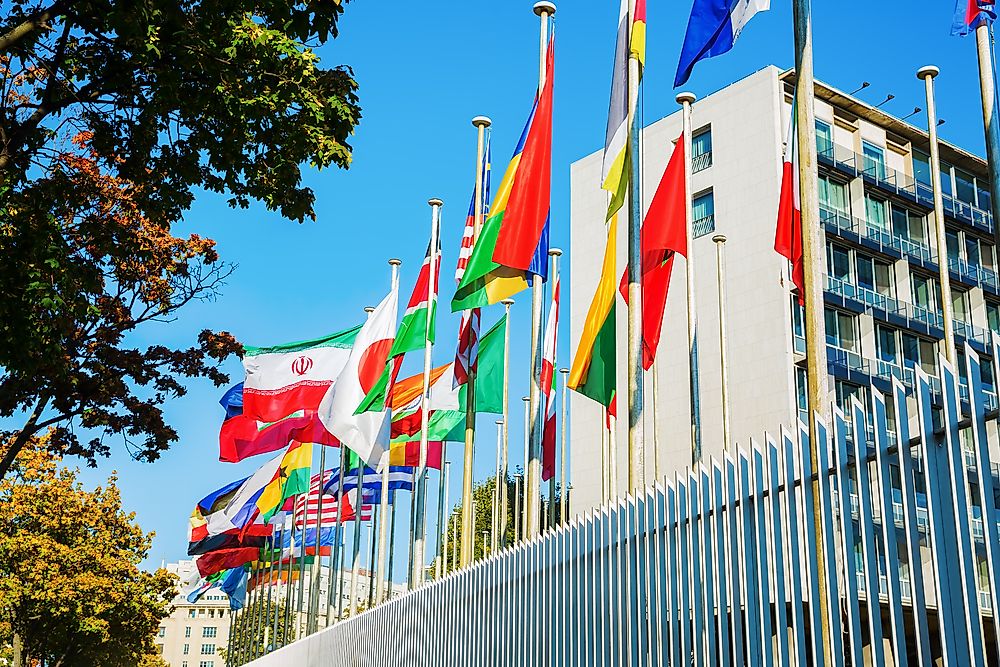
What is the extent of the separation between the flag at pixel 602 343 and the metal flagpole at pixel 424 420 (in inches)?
179

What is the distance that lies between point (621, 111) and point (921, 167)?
3425 centimetres

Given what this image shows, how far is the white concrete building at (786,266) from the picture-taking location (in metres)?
37.5

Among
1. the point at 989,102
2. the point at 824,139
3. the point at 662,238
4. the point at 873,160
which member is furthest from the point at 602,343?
the point at 873,160

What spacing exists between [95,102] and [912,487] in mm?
8379

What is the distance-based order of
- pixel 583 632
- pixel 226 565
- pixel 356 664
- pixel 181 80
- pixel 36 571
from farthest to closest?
pixel 226 565, pixel 36 571, pixel 356 664, pixel 181 80, pixel 583 632

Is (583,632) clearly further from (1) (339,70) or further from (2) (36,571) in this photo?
(2) (36,571)

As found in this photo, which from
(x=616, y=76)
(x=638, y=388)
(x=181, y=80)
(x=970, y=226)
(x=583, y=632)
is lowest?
(x=583, y=632)

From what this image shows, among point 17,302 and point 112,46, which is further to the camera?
point 112,46

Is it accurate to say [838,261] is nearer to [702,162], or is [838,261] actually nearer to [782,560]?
[702,162]

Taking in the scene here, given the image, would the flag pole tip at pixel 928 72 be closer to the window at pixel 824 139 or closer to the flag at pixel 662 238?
the flag at pixel 662 238

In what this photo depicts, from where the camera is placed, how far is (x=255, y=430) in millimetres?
24500

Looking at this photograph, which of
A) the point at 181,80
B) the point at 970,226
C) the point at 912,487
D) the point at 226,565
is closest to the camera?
the point at 912,487

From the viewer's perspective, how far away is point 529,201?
14.0 metres

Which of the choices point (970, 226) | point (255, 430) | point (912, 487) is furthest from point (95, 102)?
point (970, 226)
